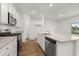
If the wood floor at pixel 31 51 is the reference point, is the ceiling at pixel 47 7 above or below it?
above

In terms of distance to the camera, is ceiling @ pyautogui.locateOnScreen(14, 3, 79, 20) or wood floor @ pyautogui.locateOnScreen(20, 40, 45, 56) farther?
ceiling @ pyautogui.locateOnScreen(14, 3, 79, 20)

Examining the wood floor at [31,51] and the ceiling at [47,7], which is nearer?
the wood floor at [31,51]

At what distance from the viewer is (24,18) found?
674 centimetres

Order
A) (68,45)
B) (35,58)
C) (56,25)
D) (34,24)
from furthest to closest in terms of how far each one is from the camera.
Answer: (56,25) → (34,24) → (68,45) → (35,58)

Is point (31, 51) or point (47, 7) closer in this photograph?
point (31, 51)

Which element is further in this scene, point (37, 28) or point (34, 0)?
point (37, 28)

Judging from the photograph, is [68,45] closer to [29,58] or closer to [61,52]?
[61,52]

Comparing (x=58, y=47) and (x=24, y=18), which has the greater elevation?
(x=24, y=18)

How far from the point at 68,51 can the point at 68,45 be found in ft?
0.47

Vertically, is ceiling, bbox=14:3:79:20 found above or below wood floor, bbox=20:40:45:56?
above

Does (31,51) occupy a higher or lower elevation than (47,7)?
lower

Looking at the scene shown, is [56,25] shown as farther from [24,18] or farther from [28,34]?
[24,18]

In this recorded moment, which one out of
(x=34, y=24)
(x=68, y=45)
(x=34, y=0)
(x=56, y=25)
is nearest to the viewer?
(x=34, y=0)

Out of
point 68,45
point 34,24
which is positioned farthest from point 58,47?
point 34,24
